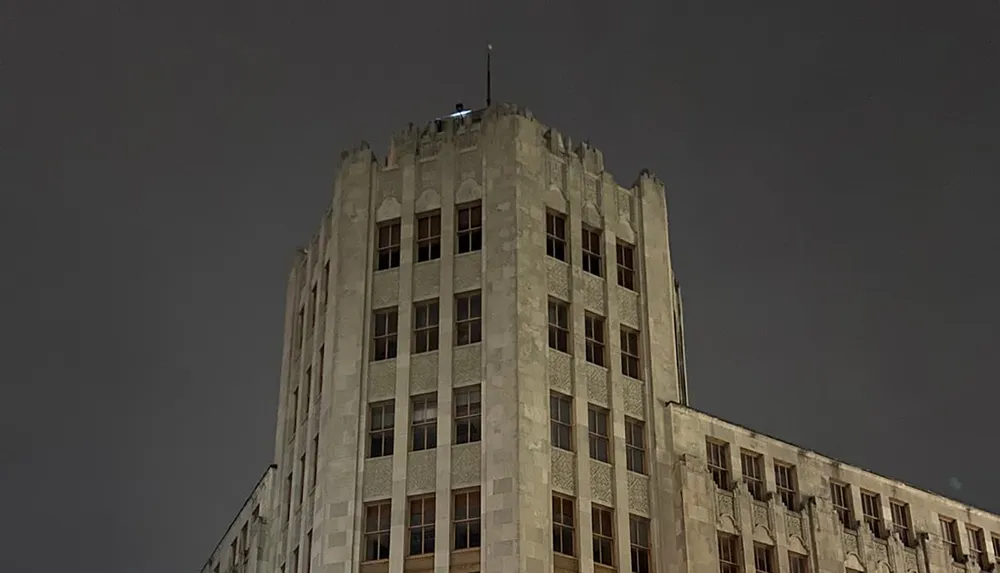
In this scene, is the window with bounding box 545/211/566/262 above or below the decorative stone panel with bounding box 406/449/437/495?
above

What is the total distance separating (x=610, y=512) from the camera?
5038cm

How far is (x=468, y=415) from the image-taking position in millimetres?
49906

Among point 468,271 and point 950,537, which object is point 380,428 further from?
point 950,537

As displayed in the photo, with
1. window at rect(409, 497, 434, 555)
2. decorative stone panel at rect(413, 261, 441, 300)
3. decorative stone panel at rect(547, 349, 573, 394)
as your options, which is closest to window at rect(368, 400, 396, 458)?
window at rect(409, 497, 434, 555)

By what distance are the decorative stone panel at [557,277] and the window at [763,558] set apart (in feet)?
40.9

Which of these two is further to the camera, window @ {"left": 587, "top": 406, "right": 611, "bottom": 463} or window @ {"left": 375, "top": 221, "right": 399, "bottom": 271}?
window @ {"left": 375, "top": 221, "right": 399, "bottom": 271}

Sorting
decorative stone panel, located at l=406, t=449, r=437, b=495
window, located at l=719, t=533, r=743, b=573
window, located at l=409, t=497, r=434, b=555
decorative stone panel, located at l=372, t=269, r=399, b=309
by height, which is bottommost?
window, located at l=409, t=497, r=434, b=555

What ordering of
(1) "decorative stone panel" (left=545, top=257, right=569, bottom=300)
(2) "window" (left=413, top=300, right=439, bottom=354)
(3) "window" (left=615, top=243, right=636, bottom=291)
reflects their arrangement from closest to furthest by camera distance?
1. (2) "window" (left=413, top=300, right=439, bottom=354)
2. (1) "decorative stone panel" (left=545, top=257, right=569, bottom=300)
3. (3) "window" (left=615, top=243, right=636, bottom=291)

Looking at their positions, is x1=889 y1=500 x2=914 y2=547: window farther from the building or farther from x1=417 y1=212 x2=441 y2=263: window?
x1=417 y1=212 x2=441 y2=263: window

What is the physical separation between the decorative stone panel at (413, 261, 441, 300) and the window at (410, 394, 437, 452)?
4.04m

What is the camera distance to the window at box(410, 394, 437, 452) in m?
50.0

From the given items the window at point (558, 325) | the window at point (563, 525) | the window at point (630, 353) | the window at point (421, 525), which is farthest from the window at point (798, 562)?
the window at point (421, 525)

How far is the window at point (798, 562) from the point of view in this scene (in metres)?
56.5

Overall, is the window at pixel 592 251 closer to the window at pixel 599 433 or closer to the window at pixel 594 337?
the window at pixel 594 337
